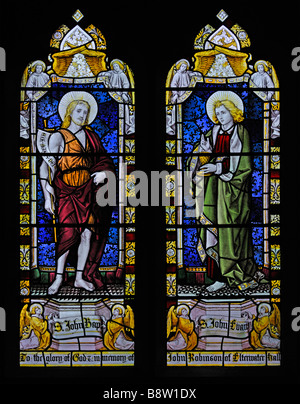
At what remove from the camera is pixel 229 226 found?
19.1ft

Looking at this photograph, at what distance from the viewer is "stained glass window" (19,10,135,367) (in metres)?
5.73

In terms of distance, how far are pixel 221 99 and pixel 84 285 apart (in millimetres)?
1961

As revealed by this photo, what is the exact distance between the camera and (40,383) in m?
5.58

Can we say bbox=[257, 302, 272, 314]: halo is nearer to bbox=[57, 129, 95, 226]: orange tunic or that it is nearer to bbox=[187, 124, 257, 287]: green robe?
bbox=[187, 124, 257, 287]: green robe

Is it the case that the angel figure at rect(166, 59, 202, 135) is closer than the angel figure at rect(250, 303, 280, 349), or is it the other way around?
the angel figure at rect(250, 303, 280, 349)

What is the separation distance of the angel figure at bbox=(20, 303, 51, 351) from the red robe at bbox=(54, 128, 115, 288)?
516 millimetres

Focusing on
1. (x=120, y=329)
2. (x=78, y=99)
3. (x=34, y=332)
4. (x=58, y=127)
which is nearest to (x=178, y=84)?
(x=78, y=99)

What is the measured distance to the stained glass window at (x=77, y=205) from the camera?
18.8 ft

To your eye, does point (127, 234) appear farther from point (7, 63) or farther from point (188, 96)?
point (7, 63)

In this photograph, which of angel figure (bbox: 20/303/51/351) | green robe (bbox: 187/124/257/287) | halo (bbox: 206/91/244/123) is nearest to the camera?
angel figure (bbox: 20/303/51/351)

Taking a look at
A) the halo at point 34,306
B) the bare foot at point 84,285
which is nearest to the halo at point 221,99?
the bare foot at point 84,285

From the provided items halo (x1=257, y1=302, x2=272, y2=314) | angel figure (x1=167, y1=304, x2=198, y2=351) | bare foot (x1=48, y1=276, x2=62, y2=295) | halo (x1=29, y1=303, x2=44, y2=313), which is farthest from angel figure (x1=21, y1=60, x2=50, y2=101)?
halo (x1=257, y1=302, x2=272, y2=314)

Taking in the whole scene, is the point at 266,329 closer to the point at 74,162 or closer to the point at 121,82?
the point at 74,162

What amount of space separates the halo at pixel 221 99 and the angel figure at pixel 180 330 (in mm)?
1658
